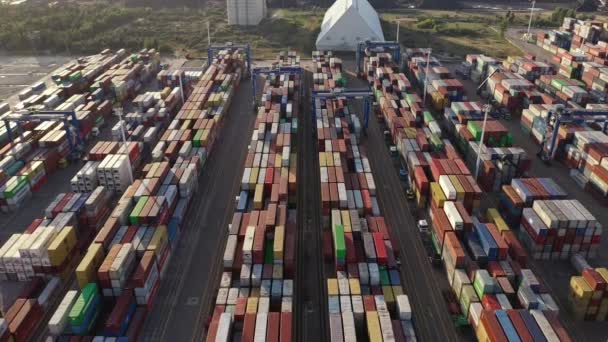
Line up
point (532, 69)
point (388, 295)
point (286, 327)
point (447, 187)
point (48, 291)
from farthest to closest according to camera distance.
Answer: point (532, 69)
point (447, 187)
point (48, 291)
point (388, 295)
point (286, 327)

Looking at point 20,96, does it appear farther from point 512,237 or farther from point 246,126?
point 512,237

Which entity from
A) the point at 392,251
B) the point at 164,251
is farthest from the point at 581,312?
the point at 164,251

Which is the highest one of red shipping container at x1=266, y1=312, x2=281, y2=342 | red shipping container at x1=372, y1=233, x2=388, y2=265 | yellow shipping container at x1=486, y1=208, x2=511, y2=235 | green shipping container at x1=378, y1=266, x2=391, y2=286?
red shipping container at x1=372, y1=233, x2=388, y2=265

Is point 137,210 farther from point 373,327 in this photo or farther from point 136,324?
point 373,327

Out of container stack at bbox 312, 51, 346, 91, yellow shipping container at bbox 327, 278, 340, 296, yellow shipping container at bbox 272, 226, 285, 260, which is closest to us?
yellow shipping container at bbox 327, 278, 340, 296

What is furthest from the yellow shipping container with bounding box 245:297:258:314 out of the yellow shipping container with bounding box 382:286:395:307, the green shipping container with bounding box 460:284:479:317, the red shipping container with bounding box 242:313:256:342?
the green shipping container with bounding box 460:284:479:317

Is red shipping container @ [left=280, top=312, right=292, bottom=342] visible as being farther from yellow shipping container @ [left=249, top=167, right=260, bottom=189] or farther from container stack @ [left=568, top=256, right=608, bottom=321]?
container stack @ [left=568, top=256, right=608, bottom=321]

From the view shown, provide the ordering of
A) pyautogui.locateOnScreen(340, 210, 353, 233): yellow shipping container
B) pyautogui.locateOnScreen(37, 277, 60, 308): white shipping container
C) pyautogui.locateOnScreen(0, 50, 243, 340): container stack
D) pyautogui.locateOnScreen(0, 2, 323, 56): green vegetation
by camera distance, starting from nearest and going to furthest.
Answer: pyautogui.locateOnScreen(0, 50, 243, 340): container stack → pyautogui.locateOnScreen(37, 277, 60, 308): white shipping container → pyautogui.locateOnScreen(340, 210, 353, 233): yellow shipping container → pyautogui.locateOnScreen(0, 2, 323, 56): green vegetation

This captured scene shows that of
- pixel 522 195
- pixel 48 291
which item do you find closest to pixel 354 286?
pixel 522 195
